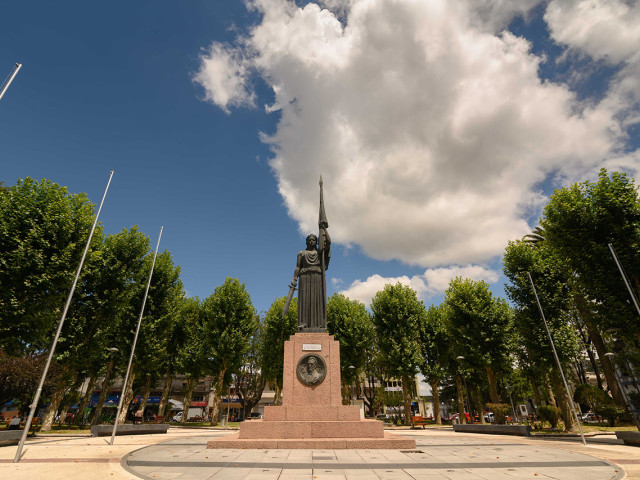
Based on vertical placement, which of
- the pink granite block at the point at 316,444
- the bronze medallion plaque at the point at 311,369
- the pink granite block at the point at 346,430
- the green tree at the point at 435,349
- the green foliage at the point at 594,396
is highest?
the green tree at the point at 435,349

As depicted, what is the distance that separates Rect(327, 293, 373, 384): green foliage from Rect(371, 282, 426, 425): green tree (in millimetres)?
1928

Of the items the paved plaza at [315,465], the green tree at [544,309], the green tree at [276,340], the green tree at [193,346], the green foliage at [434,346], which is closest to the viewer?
the paved plaza at [315,465]

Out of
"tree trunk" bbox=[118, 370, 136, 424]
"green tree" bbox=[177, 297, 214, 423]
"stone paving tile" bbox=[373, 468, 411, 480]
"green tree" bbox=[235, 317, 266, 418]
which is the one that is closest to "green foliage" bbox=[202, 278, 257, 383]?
"green tree" bbox=[177, 297, 214, 423]

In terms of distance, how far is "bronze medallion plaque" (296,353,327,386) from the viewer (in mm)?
13602

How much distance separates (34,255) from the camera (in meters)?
15.7

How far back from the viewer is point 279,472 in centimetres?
752

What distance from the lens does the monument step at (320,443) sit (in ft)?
37.4

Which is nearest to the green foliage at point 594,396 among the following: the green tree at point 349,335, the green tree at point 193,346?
the green tree at point 349,335

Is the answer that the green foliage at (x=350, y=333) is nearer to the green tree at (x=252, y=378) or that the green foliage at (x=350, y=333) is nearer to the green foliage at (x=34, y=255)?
the green tree at (x=252, y=378)

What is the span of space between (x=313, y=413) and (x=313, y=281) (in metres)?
5.94

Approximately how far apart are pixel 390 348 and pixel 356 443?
2140cm

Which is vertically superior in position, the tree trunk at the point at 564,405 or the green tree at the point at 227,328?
the green tree at the point at 227,328

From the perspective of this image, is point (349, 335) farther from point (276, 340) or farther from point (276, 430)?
point (276, 430)

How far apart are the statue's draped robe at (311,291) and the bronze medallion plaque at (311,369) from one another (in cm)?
150
